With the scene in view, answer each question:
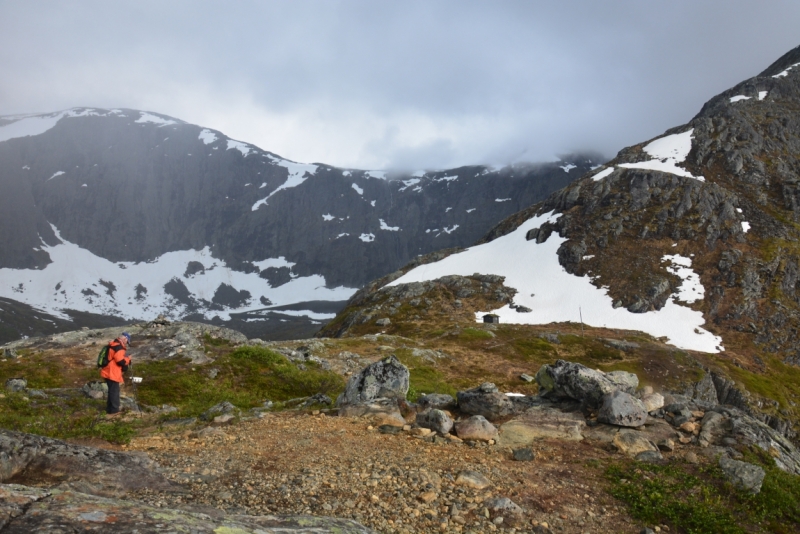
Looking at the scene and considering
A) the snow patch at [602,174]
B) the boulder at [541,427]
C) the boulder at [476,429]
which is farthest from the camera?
the snow patch at [602,174]

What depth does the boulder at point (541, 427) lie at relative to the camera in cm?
1552

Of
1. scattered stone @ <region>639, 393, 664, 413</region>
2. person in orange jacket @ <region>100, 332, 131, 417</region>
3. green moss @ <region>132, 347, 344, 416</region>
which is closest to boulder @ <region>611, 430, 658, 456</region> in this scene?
A: scattered stone @ <region>639, 393, 664, 413</region>

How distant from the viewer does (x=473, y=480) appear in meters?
11.4

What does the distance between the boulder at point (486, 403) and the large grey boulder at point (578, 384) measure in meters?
2.70

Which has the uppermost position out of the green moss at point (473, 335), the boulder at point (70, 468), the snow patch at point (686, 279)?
the boulder at point (70, 468)

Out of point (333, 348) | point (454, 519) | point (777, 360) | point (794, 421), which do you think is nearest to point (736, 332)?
point (777, 360)

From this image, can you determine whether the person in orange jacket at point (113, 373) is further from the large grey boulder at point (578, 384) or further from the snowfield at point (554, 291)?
the snowfield at point (554, 291)

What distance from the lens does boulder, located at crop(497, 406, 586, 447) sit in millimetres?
15523

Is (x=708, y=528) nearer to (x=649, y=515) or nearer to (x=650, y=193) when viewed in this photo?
(x=649, y=515)

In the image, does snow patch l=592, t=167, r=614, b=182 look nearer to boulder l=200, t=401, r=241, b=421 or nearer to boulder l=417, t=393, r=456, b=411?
boulder l=417, t=393, r=456, b=411

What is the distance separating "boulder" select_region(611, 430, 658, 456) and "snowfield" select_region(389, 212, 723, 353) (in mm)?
73989

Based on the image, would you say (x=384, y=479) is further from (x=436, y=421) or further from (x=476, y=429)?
(x=476, y=429)

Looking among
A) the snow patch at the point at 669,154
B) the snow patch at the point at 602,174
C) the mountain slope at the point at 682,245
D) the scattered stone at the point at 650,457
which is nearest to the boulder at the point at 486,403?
the scattered stone at the point at 650,457

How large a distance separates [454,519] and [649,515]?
493 centimetres
